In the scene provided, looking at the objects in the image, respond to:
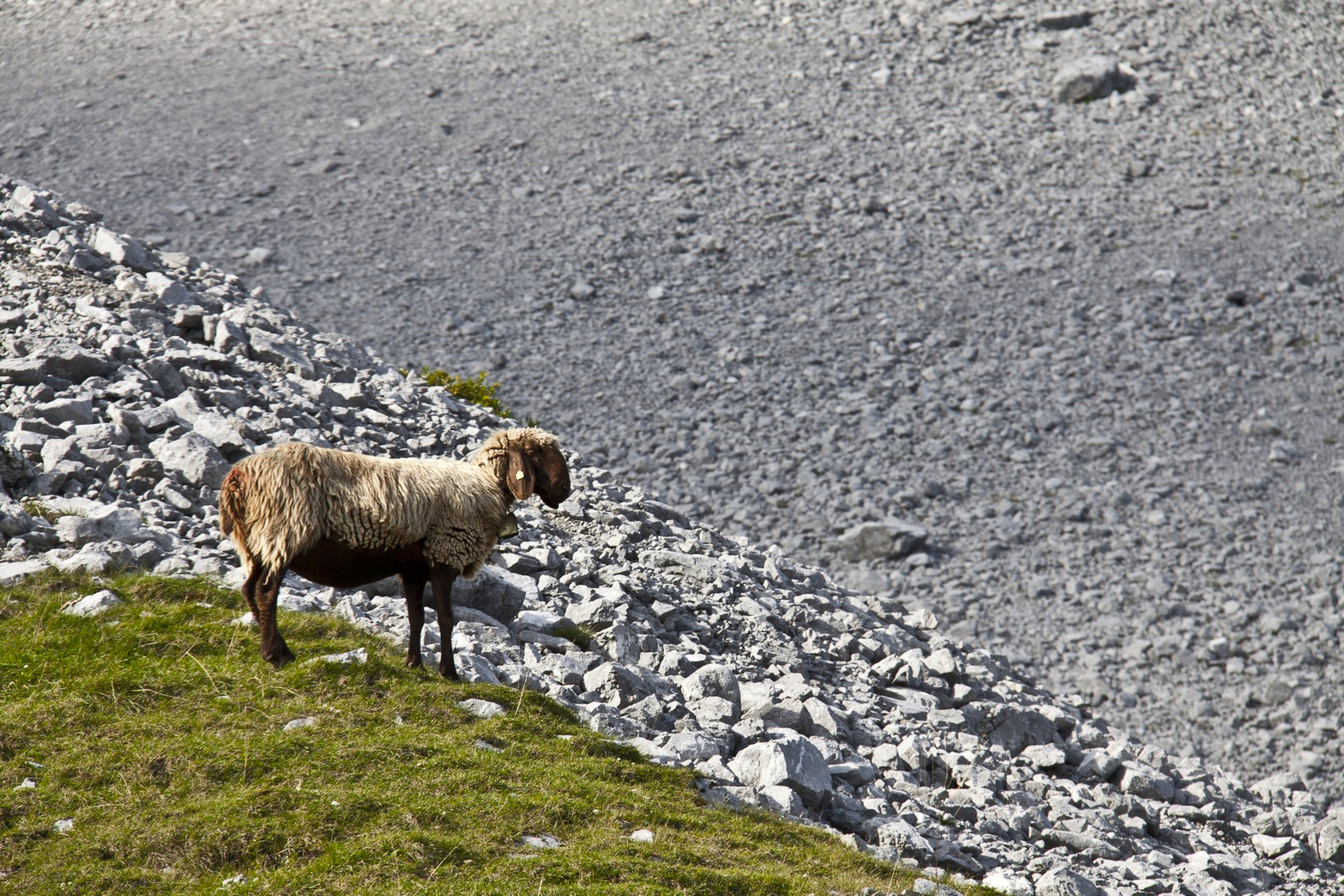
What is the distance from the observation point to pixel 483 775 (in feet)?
24.2

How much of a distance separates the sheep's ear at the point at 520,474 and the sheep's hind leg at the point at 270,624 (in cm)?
182

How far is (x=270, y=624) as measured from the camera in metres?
8.27

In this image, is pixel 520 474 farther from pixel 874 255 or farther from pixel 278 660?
pixel 874 255

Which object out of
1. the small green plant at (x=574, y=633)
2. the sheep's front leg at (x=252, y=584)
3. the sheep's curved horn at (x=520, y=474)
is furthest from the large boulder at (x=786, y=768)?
the sheep's front leg at (x=252, y=584)

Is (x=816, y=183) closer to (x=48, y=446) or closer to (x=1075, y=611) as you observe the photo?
(x=1075, y=611)

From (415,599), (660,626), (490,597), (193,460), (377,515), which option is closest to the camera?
(377,515)

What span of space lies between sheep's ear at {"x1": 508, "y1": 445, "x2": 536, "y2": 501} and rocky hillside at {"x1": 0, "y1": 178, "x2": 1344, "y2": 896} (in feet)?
5.54

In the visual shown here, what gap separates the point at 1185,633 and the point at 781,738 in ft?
40.7

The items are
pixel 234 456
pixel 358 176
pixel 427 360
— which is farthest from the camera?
pixel 358 176

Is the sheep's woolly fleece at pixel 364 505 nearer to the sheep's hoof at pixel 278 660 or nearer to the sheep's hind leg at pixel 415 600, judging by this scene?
the sheep's hind leg at pixel 415 600

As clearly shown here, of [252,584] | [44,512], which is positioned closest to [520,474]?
[252,584]

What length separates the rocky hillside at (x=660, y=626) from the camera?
9.72m

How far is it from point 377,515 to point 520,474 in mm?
1133

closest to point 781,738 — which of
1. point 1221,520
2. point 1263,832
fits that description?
point 1263,832
